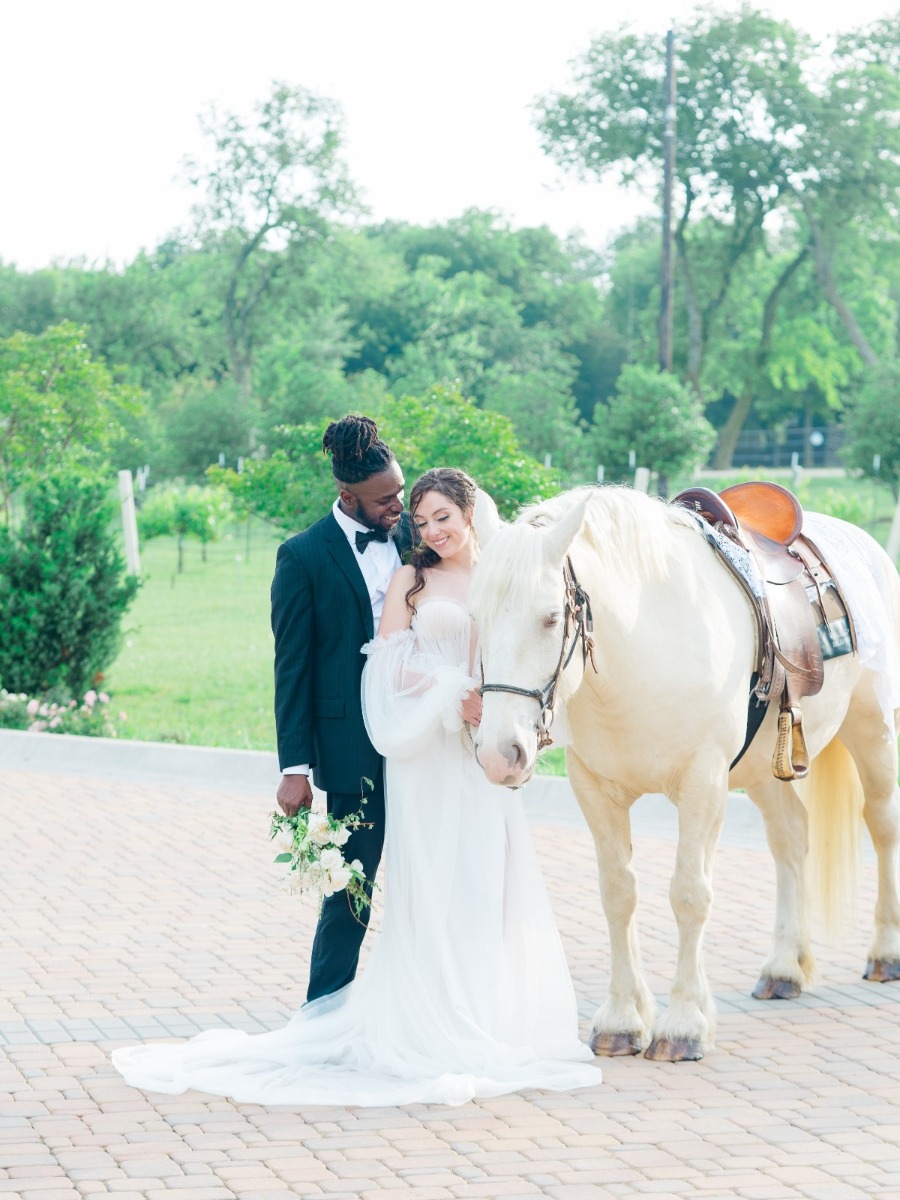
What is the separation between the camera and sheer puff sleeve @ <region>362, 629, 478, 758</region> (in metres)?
4.50

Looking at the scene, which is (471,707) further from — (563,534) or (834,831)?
(834,831)

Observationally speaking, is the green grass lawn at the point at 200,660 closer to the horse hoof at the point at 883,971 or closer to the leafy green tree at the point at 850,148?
the horse hoof at the point at 883,971

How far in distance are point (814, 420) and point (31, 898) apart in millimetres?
55283

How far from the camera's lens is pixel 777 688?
5031mm

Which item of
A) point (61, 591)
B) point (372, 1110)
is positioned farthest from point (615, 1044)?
point (61, 591)

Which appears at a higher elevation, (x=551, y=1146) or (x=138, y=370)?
(x=138, y=370)

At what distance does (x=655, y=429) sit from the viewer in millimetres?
29812

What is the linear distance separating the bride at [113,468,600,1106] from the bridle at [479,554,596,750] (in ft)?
1.26

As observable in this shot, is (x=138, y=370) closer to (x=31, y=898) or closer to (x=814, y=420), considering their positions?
(x=814, y=420)

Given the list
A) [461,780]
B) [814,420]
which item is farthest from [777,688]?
[814,420]

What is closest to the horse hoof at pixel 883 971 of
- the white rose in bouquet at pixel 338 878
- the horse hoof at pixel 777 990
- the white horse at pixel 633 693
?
the horse hoof at pixel 777 990

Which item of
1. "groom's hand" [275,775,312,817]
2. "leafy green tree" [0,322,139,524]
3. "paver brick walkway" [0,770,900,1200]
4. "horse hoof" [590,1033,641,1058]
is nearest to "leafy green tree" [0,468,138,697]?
"paver brick walkway" [0,770,900,1200]

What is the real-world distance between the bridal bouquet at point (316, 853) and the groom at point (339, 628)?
0.07 meters

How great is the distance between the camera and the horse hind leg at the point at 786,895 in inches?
222
